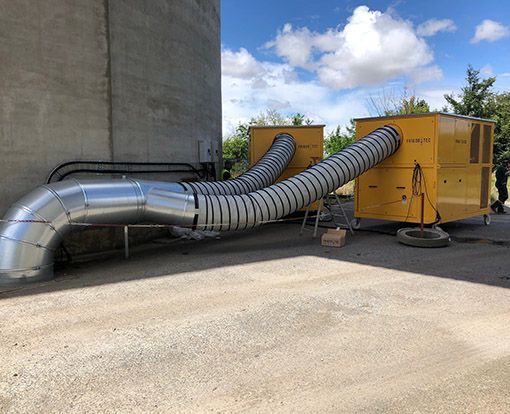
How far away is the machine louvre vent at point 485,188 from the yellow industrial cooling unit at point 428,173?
0.24 feet

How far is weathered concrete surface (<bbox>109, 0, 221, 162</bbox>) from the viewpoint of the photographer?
769 centimetres

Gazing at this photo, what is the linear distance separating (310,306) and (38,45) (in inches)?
213

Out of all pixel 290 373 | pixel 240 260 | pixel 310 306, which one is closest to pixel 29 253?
pixel 240 260

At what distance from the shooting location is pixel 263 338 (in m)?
3.91

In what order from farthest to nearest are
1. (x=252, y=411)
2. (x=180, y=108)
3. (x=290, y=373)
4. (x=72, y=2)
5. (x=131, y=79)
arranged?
(x=180, y=108)
(x=131, y=79)
(x=72, y=2)
(x=290, y=373)
(x=252, y=411)

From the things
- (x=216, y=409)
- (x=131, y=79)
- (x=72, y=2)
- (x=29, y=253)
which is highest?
(x=72, y=2)

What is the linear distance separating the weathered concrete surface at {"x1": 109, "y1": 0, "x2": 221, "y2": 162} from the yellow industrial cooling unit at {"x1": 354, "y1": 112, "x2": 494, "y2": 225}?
370cm

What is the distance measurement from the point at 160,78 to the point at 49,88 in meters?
2.36

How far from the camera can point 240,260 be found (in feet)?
23.0

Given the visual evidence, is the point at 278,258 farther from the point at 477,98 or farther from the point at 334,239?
the point at 477,98

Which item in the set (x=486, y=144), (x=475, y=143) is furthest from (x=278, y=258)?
(x=486, y=144)

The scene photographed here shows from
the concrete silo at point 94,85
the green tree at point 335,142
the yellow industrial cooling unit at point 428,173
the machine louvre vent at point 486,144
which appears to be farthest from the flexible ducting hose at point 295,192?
the green tree at point 335,142

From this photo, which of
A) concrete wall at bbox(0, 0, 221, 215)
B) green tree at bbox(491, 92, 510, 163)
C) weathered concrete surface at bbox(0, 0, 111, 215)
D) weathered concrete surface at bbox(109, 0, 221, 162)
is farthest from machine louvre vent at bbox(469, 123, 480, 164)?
green tree at bbox(491, 92, 510, 163)

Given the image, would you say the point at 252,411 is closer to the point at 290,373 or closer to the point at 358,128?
the point at 290,373
